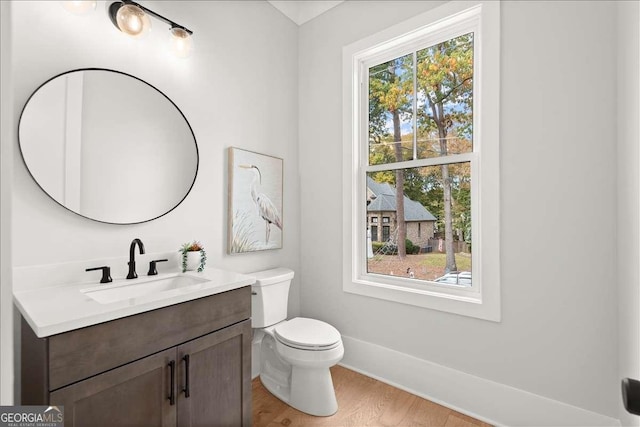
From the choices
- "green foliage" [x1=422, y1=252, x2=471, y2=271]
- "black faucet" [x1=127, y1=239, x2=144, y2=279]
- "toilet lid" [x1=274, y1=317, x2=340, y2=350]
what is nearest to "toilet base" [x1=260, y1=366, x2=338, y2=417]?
"toilet lid" [x1=274, y1=317, x2=340, y2=350]

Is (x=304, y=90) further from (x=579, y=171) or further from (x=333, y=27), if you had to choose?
(x=579, y=171)

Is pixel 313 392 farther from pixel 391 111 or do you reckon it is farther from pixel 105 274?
pixel 391 111

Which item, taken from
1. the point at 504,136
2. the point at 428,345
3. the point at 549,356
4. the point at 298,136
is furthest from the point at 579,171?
the point at 298,136

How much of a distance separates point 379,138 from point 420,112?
13.2 inches

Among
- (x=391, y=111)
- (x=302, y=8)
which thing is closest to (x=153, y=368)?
(x=391, y=111)

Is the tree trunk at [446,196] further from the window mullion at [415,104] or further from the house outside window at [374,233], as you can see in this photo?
the house outside window at [374,233]

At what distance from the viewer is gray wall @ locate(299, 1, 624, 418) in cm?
143

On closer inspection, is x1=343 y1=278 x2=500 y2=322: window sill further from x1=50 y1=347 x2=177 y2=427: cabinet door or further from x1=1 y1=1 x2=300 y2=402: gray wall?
x1=50 y1=347 x2=177 y2=427: cabinet door

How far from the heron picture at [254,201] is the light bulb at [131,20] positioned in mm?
763

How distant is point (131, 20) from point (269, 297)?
1.68 meters

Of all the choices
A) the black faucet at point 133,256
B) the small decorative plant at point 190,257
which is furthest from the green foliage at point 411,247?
the black faucet at point 133,256

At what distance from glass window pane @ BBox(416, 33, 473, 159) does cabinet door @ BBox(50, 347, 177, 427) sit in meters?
1.87

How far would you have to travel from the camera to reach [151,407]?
3.76ft

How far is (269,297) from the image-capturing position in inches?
78.0
